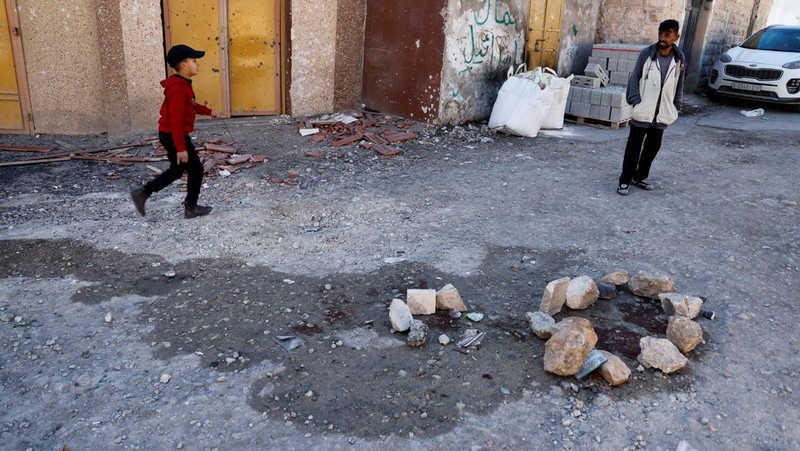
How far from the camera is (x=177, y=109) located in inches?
175

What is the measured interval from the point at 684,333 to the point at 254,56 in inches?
288

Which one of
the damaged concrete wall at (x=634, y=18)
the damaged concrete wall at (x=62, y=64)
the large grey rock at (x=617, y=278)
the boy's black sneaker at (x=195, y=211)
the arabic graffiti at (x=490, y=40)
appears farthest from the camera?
the damaged concrete wall at (x=634, y=18)

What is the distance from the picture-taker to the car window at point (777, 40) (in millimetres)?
12023

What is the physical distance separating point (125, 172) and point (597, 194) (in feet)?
16.5

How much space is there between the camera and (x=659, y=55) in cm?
563

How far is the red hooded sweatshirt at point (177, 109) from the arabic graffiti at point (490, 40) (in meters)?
4.82

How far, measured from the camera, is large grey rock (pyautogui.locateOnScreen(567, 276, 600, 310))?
3.56m

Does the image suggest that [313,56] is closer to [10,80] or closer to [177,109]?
[10,80]

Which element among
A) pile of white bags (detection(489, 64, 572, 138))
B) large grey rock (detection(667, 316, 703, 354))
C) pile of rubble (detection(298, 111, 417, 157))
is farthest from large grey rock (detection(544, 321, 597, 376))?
pile of white bags (detection(489, 64, 572, 138))

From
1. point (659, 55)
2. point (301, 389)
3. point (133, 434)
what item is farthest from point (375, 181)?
point (133, 434)

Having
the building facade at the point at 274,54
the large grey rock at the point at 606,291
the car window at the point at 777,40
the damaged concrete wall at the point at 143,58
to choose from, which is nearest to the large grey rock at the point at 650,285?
the large grey rock at the point at 606,291

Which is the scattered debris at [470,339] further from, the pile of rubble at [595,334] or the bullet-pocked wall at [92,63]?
the bullet-pocked wall at [92,63]

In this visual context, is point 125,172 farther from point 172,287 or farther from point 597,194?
point 597,194

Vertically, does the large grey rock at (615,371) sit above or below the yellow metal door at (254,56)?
below
